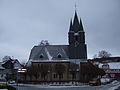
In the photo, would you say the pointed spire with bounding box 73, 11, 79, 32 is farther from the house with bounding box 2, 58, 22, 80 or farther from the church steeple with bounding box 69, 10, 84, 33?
the house with bounding box 2, 58, 22, 80

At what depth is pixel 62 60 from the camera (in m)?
76.8

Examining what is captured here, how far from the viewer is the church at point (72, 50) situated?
251ft

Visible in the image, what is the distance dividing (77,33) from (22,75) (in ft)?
64.2

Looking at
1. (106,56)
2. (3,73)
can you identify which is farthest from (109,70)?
(3,73)

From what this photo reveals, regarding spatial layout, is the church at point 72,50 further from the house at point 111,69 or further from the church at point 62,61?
the house at point 111,69

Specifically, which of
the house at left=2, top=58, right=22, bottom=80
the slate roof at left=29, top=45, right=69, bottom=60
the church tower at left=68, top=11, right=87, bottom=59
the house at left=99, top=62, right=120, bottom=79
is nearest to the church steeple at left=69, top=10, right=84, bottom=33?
the church tower at left=68, top=11, right=87, bottom=59

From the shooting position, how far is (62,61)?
76.6 meters

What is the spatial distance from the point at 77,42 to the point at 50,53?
815 centimetres

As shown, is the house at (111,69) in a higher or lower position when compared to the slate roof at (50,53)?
lower

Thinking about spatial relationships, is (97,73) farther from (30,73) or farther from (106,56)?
(106,56)

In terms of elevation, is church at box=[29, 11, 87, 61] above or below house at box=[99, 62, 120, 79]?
above

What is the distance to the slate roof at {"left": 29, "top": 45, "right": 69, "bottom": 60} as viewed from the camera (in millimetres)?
77062

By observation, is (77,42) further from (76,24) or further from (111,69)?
(111,69)

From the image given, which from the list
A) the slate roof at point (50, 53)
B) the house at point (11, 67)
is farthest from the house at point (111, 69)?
the slate roof at point (50, 53)
